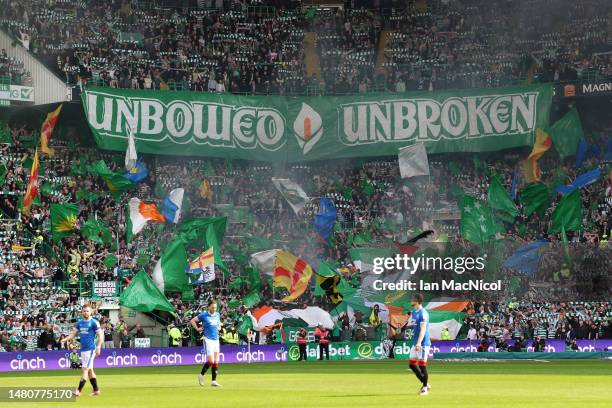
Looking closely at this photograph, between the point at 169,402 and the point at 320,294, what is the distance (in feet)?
98.2

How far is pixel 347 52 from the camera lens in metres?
70.6

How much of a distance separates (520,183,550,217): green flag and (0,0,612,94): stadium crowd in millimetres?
6946

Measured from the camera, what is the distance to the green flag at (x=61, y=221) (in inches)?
2233

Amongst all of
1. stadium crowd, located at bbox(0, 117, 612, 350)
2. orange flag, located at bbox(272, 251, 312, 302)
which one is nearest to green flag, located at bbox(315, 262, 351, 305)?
stadium crowd, located at bbox(0, 117, 612, 350)

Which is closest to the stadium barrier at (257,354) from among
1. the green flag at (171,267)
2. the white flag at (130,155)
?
the green flag at (171,267)

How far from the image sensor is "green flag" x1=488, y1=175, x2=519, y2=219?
62.8 metres

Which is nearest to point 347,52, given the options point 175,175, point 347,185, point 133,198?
point 347,185

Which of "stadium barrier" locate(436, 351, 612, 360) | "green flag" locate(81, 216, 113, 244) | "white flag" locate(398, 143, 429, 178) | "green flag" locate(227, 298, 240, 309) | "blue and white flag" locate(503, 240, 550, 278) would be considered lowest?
"stadium barrier" locate(436, 351, 612, 360)

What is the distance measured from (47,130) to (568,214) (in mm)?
26772

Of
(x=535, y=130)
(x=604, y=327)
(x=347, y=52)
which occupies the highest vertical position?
(x=347, y=52)

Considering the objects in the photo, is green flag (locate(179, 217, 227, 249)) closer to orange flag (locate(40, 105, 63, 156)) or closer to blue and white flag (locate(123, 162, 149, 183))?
blue and white flag (locate(123, 162, 149, 183))

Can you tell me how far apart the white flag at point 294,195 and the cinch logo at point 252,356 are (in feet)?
41.1

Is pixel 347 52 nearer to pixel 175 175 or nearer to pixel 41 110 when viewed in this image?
pixel 175 175

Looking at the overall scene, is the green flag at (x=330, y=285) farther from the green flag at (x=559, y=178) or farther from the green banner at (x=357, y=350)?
the green flag at (x=559, y=178)
